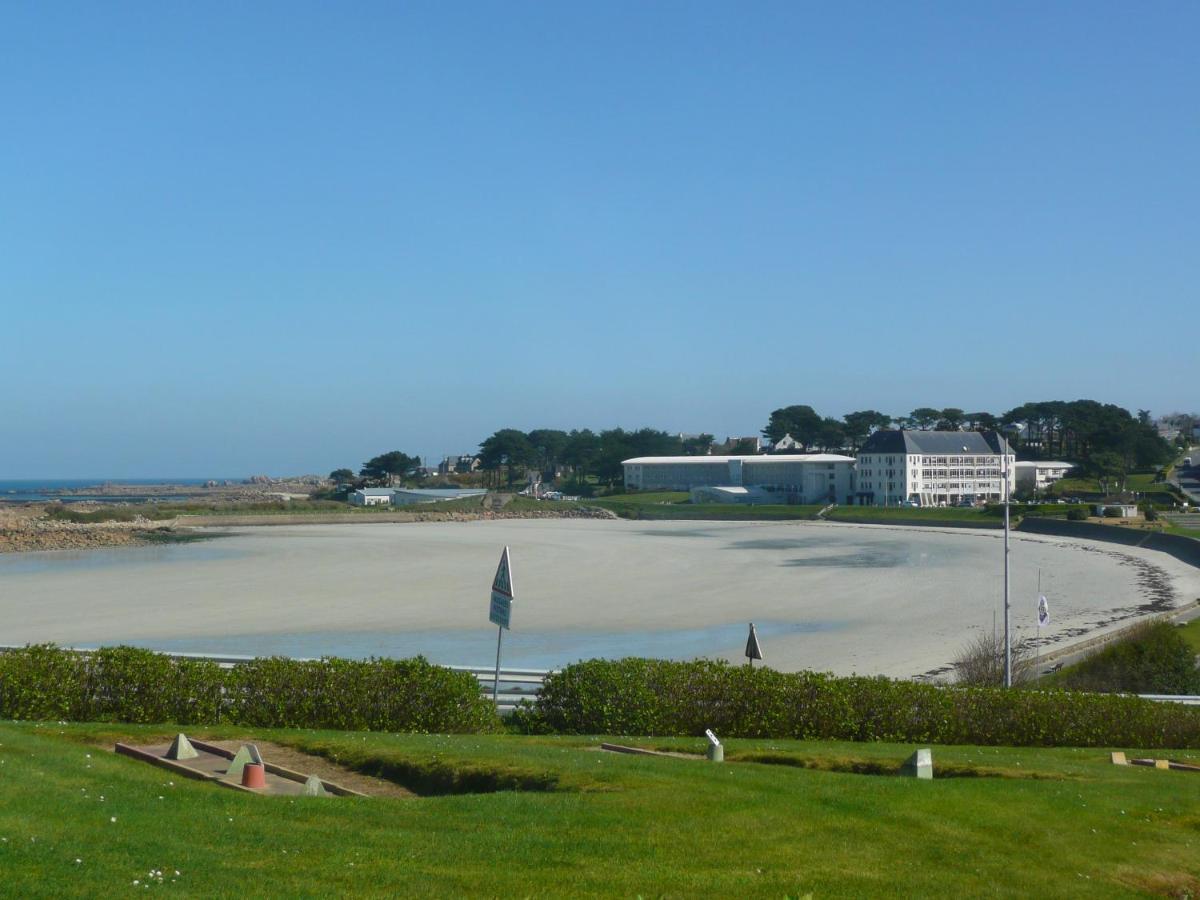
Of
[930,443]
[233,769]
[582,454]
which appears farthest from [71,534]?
[582,454]

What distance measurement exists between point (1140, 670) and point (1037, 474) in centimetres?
10684

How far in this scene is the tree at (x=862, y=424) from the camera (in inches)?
6270

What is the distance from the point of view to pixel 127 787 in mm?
8828

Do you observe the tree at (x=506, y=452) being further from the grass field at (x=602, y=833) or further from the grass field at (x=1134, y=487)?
the grass field at (x=602, y=833)

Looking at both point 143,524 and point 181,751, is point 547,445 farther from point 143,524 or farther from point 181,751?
point 181,751

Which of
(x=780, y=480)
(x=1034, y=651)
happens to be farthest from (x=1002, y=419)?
(x=1034, y=651)

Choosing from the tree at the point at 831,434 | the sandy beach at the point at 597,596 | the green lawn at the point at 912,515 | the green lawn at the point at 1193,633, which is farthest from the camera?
the tree at the point at 831,434

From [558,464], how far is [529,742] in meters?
172

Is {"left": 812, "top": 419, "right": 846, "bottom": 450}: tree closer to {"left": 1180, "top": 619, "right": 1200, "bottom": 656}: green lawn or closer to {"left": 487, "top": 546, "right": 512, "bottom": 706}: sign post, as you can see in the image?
{"left": 1180, "top": 619, "right": 1200, "bottom": 656}: green lawn

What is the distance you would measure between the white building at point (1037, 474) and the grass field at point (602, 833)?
116009mm

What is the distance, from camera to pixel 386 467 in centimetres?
17000

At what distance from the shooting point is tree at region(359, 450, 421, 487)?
16962cm

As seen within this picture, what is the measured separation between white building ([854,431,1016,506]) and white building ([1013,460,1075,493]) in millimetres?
4350

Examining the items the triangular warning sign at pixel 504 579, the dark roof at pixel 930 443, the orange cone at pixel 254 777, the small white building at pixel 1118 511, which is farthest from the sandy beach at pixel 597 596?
the dark roof at pixel 930 443
